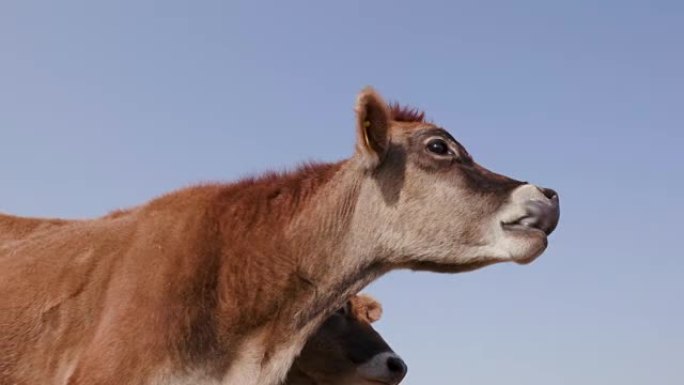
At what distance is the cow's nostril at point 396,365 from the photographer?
10852 mm

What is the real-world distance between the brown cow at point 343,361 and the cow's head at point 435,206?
2.41m

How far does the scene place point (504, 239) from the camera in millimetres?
8570

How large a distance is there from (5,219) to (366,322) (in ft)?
15.2

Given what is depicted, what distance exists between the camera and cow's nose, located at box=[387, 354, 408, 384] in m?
10.8

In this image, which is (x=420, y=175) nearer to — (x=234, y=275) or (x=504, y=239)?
(x=504, y=239)

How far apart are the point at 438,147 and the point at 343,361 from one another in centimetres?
332

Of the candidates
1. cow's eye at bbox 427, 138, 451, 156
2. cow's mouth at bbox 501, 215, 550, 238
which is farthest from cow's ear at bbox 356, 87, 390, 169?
cow's mouth at bbox 501, 215, 550, 238

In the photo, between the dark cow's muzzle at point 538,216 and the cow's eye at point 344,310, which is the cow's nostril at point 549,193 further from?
the cow's eye at point 344,310

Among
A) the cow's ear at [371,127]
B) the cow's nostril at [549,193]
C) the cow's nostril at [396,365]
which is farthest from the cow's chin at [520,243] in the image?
the cow's nostril at [396,365]

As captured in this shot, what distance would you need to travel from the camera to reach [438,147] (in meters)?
9.02

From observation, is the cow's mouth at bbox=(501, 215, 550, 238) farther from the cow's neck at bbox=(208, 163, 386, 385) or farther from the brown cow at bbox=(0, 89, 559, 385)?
the cow's neck at bbox=(208, 163, 386, 385)

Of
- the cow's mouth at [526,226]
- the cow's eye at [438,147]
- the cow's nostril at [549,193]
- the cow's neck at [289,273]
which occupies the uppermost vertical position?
the cow's eye at [438,147]

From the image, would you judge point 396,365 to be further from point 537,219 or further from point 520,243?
point 537,219

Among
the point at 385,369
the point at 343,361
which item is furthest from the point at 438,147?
the point at 343,361
